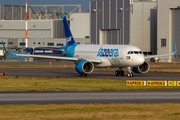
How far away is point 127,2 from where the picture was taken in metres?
99.3

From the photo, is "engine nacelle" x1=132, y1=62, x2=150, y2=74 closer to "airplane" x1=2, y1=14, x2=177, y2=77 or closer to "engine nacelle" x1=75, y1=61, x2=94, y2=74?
"airplane" x1=2, y1=14, x2=177, y2=77

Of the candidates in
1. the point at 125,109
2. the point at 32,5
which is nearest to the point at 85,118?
the point at 125,109

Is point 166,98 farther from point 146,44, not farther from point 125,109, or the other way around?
point 146,44

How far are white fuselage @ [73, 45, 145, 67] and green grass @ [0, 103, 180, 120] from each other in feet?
73.6

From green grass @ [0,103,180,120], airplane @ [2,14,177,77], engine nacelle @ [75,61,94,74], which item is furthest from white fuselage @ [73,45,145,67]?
green grass @ [0,103,180,120]

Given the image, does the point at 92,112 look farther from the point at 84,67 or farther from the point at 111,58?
the point at 111,58

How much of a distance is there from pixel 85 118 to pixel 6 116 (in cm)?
336

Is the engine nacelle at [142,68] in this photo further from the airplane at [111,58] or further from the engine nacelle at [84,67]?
the engine nacelle at [84,67]

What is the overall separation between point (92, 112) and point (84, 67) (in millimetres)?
27253

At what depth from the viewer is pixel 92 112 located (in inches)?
619

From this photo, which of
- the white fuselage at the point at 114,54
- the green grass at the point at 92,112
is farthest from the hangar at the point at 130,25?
the green grass at the point at 92,112

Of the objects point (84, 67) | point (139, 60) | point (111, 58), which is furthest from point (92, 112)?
point (111, 58)

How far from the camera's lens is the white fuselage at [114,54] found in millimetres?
40656

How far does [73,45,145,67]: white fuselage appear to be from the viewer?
40.7 metres
